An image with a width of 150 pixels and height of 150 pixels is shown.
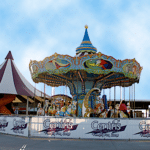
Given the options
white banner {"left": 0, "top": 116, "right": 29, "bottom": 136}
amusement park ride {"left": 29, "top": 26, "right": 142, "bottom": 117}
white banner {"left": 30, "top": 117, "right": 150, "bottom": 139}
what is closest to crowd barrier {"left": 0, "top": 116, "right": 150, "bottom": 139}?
white banner {"left": 30, "top": 117, "right": 150, "bottom": 139}

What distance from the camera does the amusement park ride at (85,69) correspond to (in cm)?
1209

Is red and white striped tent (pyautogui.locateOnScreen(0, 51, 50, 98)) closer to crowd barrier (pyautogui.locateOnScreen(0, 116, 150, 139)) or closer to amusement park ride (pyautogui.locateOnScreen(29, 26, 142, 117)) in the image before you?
amusement park ride (pyautogui.locateOnScreen(29, 26, 142, 117))

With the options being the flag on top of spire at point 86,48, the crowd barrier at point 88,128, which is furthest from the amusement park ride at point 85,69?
the crowd barrier at point 88,128

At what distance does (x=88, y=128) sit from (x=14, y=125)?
365 cm

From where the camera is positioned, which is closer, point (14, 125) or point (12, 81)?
point (14, 125)

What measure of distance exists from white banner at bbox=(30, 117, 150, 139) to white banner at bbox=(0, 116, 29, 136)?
90 centimetres

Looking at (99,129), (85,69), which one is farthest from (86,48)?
(99,129)

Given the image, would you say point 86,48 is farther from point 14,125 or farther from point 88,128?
point 88,128

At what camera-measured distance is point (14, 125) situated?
10.6 metres

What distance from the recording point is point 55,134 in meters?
9.22

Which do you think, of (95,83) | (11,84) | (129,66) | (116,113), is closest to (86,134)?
(116,113)

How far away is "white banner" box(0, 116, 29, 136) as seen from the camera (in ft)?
32.1

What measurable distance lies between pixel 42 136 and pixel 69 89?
6731mm

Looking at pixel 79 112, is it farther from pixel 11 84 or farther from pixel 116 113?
pixel 11 84
